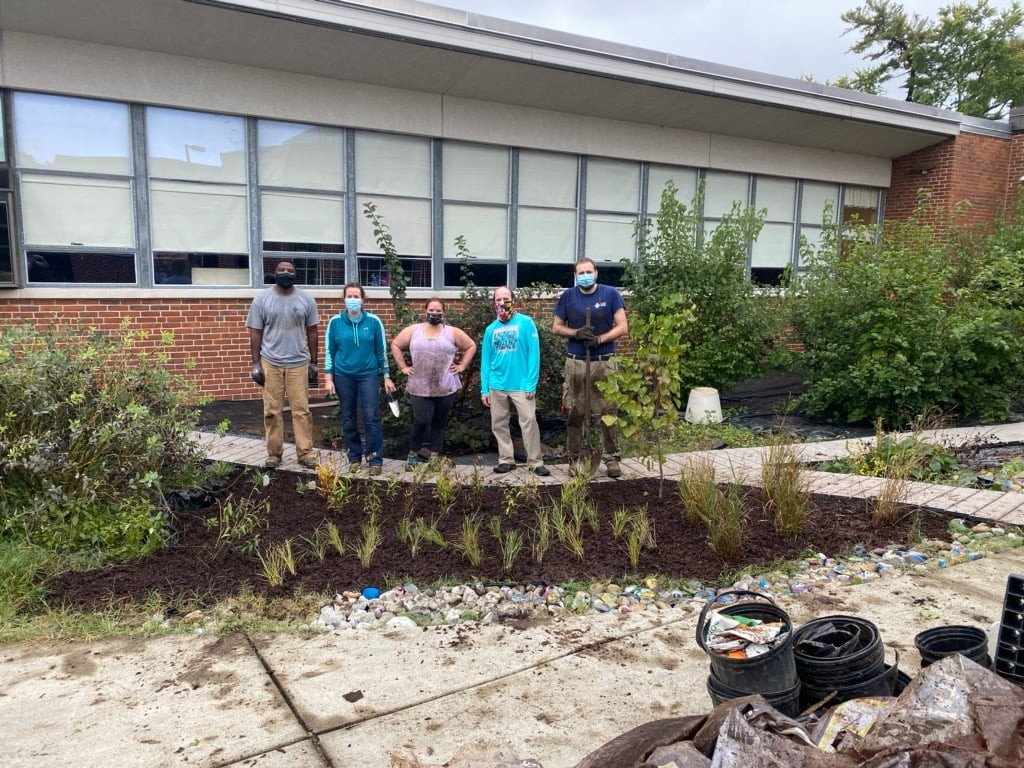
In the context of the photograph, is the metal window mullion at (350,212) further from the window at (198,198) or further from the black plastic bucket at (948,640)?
the black plastic bucket at (948,640)

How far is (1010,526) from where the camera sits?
5355 mm

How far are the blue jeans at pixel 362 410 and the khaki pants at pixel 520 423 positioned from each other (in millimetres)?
1083

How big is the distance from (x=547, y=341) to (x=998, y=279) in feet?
19.7

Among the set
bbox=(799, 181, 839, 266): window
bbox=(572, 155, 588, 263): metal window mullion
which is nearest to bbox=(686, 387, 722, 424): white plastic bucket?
bbox=(572, 155, 588, 263): metal window mullion

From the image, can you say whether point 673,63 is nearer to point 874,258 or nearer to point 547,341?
point 874,258

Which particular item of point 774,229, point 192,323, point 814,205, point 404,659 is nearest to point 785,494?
point 404,659

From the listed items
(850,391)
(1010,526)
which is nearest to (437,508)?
(1010,526)

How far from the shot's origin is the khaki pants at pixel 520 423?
676 centimetres

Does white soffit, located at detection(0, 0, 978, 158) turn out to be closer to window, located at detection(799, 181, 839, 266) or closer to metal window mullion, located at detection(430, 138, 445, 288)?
metal window mullion, located at detection(430, 138, 445, 288)

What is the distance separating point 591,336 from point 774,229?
9819 millimetres

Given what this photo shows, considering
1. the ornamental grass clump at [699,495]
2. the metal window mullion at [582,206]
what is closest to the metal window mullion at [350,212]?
the metal window mullion at [582,206]

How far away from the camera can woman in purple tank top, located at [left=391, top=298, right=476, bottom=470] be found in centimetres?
679

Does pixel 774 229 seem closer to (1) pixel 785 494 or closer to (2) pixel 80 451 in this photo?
(1) pixel 785 494

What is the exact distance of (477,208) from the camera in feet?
38.1
